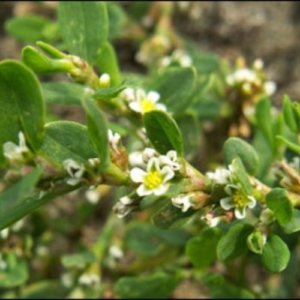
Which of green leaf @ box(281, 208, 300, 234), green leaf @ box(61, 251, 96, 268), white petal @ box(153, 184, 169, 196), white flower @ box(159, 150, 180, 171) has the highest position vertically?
white flower @ box(159, 150, 180, 171)

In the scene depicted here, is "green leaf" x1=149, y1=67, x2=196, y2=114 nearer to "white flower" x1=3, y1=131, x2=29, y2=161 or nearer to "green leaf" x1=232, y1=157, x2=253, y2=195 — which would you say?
"green leaf" x1=232, y1=157, x2=253, y2=195

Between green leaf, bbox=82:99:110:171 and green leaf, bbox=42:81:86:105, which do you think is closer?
green leaf, bbox=82:99:110:171

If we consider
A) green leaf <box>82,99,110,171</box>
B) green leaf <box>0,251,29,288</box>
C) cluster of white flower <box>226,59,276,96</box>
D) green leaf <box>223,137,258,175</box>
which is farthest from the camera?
cluster of white flower <box>226,59,276,96</box>

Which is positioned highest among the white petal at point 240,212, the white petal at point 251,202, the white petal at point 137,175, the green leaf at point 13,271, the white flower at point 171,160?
the white flower at point 171,160

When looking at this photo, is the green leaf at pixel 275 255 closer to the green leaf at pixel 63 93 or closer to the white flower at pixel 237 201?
the white flower at pixel 237 201

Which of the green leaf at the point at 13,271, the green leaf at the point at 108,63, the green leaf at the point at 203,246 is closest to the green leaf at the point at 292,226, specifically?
the green leaf at the point at 203,246

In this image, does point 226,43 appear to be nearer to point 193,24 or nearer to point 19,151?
point 193,24

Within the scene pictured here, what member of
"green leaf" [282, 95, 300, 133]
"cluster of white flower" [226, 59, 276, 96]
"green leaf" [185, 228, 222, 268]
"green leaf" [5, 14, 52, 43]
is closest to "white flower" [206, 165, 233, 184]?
"green leaf" [185, 228, 222, 268]

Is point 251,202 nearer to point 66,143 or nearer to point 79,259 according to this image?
point 66,143
